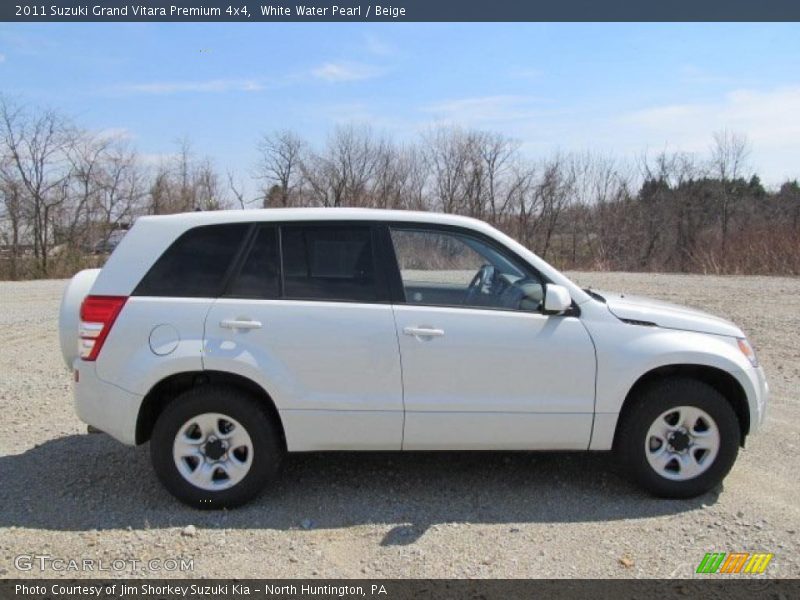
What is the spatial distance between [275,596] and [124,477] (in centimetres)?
184

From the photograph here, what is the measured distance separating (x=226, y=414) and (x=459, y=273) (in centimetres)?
173

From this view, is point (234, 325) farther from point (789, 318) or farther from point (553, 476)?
point (789, 318)

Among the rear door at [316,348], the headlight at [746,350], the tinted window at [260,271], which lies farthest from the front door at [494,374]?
the headlight at [746,350]

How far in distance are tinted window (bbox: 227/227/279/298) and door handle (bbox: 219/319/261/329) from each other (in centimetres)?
18

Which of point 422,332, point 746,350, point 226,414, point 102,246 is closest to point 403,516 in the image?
point 422,332

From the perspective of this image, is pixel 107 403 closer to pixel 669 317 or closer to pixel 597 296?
pixel 597 296

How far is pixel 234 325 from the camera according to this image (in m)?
3.47

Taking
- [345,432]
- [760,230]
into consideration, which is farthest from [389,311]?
[760,230]

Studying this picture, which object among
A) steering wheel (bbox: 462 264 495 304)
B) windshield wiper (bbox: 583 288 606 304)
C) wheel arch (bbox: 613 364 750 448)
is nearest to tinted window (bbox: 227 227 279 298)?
steering wheel (bbox: 462 264 495 304)

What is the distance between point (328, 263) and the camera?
3.68 m

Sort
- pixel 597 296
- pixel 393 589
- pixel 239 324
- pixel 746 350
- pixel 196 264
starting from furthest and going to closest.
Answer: pixel 597 296
pixel 746 350
pixel 196 264
pixel 239 324
pixel 393 589

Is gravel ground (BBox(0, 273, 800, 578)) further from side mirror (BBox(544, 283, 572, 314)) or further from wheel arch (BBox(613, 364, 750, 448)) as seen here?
side mirror (BBox(544, 283, 572, 314))

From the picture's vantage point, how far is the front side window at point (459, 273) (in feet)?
12.0

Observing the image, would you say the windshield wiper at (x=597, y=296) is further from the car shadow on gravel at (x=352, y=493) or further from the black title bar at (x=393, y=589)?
the black title bar at (x=393, y=589)
